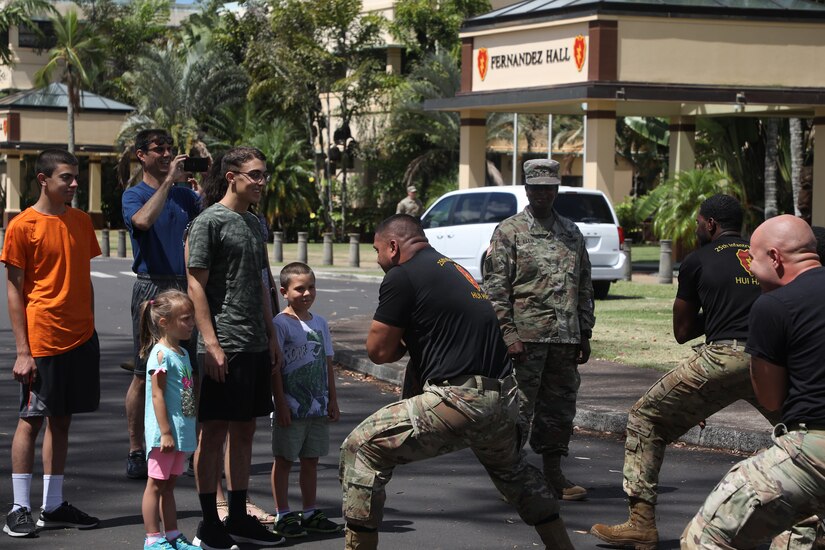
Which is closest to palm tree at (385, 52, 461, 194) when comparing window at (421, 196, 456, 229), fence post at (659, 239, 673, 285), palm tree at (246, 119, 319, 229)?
palm tree at (246, 119, 319, 229)

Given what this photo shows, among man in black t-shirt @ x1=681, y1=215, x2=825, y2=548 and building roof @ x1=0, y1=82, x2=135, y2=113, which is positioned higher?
building roof @ x1=0, y1=82, x2=135, y2=113

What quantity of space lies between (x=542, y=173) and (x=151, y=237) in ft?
7.68

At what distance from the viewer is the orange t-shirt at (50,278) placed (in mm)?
6789

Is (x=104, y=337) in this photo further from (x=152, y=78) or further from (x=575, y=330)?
(x=152, y=78)

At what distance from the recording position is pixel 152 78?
1870 inches

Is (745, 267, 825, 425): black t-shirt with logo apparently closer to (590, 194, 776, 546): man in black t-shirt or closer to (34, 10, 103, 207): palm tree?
(590, 194, 776, 546): man in black t-shirt

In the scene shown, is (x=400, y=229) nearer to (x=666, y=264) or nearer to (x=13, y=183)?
(x=666, y=264)

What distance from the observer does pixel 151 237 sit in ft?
25.5

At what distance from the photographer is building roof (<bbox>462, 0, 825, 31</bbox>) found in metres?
27.2

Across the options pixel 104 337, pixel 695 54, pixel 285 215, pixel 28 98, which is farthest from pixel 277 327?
pixel 28 98

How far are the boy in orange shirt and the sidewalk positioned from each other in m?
4.53

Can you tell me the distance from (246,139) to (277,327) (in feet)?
128

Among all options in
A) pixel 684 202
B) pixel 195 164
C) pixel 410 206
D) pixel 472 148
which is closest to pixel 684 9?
pixel 684 202

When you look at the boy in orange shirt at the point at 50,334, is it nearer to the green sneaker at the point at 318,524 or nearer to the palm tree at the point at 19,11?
the green sneaker at the point at 318,524
